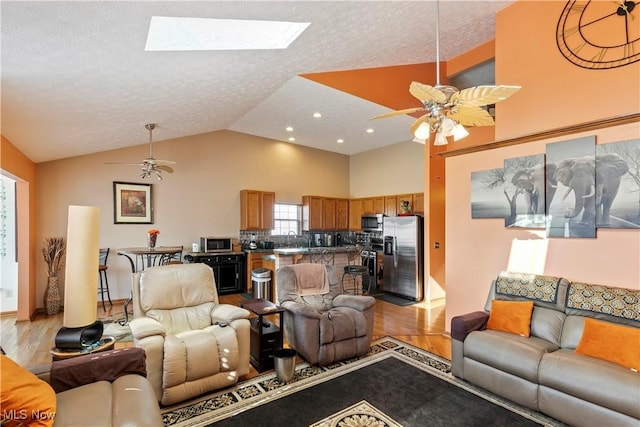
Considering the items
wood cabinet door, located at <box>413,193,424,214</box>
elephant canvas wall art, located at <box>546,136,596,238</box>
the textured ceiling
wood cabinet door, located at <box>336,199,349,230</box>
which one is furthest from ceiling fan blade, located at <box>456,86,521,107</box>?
wood cabinet door, located at <box>336,199,349,230</box>

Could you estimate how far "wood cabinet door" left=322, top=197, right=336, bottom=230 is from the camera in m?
8.28

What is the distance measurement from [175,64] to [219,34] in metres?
0.50

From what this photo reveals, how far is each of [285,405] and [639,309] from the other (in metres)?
2.88

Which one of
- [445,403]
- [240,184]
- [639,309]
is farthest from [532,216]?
[240,184]

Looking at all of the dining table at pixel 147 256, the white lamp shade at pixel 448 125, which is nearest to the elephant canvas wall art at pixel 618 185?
the white lamp shade at pixel 448 125

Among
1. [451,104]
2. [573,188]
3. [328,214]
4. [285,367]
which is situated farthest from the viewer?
[328,214]

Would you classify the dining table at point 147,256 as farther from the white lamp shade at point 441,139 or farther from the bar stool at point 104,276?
the white lamp shade at point 441,139

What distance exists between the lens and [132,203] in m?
5.91

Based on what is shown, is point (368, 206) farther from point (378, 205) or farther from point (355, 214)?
point (355, 214)

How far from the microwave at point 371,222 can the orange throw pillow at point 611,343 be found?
519 cm

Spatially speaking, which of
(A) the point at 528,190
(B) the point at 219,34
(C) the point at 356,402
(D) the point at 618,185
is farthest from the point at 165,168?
(D) the point at 618,185

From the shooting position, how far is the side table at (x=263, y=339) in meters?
3.10

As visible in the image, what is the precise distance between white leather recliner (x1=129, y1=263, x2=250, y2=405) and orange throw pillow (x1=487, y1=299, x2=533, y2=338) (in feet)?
7.76

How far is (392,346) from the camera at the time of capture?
3674 mm
